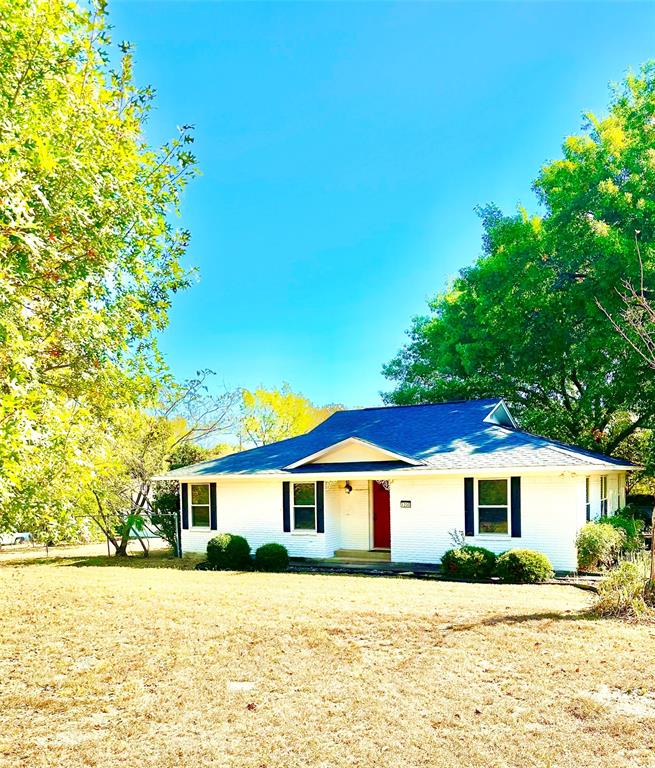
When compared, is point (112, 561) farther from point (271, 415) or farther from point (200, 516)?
point (271, 415)

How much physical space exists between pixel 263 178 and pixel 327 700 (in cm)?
2392

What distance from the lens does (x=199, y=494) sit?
19.4 meters

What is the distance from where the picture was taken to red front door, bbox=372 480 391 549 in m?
17.9

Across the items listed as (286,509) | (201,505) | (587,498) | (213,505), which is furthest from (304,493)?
(587,498)

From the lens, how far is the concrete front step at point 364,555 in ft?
54.9

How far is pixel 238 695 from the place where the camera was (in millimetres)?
6504

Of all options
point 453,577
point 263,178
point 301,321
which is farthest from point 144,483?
point 301,321

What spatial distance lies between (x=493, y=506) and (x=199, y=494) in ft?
30.7

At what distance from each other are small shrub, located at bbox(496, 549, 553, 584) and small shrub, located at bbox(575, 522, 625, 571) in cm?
111

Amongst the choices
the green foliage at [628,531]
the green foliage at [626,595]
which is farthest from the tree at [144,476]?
the green foliage at [628,531]

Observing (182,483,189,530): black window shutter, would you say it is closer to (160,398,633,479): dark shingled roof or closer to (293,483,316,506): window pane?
(160,398,633,479): dark shingled roof

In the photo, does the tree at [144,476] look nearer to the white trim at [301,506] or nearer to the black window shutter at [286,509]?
the black window shutter at [286,509]

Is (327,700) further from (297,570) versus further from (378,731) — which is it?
(297,570)

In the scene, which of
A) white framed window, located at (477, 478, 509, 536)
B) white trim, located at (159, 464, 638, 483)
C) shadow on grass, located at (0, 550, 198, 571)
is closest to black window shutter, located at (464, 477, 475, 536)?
white framed window, located at (477, 478, 509, 536)
